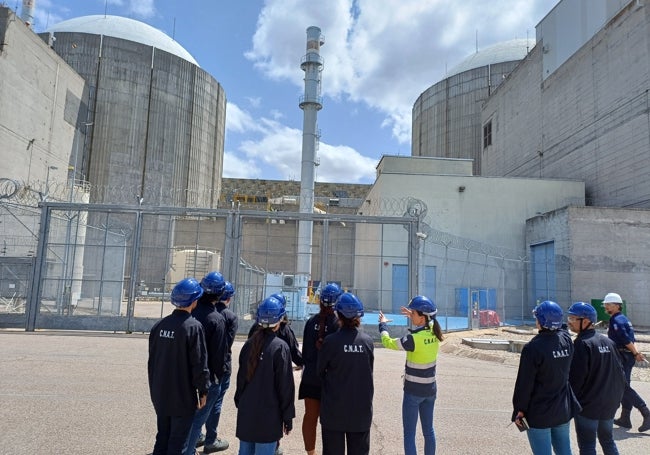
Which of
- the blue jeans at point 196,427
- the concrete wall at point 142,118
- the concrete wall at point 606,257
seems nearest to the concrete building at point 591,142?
the concrete wall at point 606,257

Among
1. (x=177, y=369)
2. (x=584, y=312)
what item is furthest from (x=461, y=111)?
(x=177, y=369)

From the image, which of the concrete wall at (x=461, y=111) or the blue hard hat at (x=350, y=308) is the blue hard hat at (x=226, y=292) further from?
the concrete wall at (x=461, y=111)

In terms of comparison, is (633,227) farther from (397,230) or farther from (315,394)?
(315,394)

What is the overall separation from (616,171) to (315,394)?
2571 centimetres

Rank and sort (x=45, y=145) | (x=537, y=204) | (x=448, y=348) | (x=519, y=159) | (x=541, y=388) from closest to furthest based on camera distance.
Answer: (x=541, y=388)
(x=448, y=348)
(x=537, y=204)
(x=45, y=145)
(x=519, y=159)

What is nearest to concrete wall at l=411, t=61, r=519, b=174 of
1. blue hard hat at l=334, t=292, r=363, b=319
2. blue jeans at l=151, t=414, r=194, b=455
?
blue hard hat at l=334, t=292, r=363, b=319

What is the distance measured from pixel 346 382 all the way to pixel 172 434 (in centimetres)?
146

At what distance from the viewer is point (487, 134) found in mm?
41312

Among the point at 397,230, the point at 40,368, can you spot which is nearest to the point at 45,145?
the point at 397,230

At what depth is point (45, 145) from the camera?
32438mm

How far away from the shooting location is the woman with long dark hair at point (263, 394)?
140 inches

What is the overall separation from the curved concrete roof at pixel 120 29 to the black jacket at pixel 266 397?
49782 millimetres

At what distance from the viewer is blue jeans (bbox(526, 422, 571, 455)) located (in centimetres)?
390

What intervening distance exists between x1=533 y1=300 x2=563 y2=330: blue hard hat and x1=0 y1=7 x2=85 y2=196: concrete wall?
26.7m
